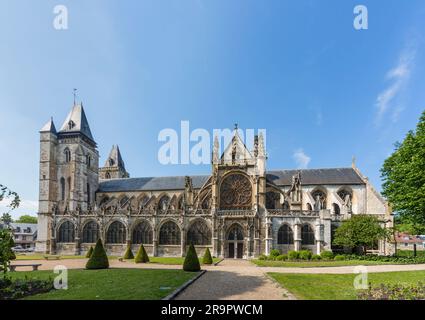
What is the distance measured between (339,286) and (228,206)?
76.6ft

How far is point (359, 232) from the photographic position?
29.7 meters

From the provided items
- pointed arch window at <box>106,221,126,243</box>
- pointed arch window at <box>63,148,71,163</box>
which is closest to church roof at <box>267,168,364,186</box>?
pointed arch window at <box>106,221,126,243</box>

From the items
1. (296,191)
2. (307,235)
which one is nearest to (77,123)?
(296,191)

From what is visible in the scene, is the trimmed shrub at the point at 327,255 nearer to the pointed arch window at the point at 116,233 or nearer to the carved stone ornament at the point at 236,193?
the carved stone ornament at the point at 236,193

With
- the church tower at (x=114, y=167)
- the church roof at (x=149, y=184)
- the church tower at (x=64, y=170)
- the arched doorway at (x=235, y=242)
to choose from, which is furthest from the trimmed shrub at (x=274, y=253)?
the church tower at (x=114, y=167)

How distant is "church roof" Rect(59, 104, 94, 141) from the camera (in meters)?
46.4

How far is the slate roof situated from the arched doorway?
11242 millimetres

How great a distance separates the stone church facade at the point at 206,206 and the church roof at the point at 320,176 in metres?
0.14

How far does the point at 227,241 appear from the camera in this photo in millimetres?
33844

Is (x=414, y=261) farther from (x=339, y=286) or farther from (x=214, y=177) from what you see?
(x=214, y=177)

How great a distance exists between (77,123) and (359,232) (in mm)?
44756

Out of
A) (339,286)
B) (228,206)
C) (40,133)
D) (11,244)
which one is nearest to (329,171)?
(228,206)

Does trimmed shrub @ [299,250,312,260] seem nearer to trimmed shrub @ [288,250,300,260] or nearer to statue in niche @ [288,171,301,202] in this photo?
trimmed shrub @ [288,250,300,260]

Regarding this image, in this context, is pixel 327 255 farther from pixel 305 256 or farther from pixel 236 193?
pixel 236 193
